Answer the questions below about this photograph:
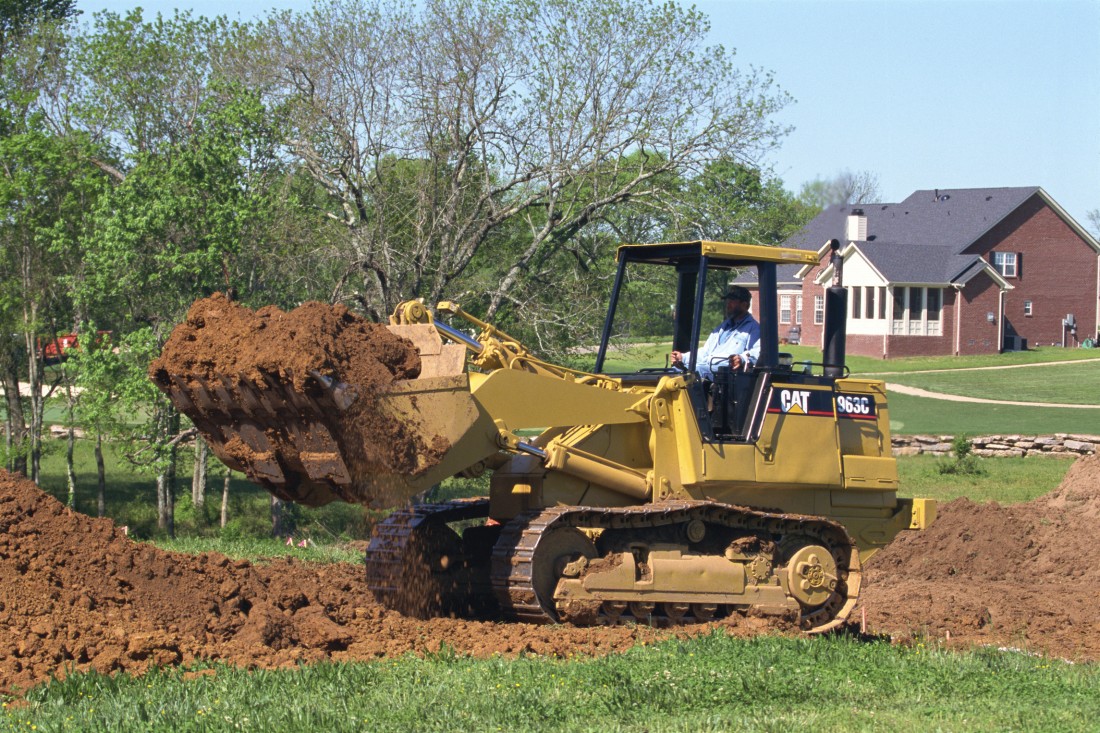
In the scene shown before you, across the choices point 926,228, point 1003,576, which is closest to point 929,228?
point 926,228

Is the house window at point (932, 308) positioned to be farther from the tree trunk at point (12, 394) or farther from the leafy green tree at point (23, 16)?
the tree trunk at point (12, 394)

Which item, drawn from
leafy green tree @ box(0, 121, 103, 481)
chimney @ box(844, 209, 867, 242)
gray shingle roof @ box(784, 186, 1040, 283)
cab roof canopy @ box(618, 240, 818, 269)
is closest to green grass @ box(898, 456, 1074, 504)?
cab roof canopy @ box(618, 240, 818, 269)

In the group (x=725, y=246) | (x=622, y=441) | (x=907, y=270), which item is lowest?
(x=622, y=441)

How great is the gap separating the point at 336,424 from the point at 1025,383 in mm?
43267

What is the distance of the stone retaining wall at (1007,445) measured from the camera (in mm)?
30953

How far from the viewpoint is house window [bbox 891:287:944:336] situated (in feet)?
196

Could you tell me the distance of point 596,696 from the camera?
7.97 metres

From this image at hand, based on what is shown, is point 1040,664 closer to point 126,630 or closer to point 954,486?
point 126,630

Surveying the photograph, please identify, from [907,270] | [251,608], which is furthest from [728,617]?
[907,270]

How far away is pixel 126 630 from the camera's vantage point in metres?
9.20

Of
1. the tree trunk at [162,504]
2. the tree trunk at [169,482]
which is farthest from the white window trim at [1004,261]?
the tree trunk at [162,504]

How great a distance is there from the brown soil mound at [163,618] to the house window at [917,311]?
5074 centimetres

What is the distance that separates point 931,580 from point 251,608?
393 inches

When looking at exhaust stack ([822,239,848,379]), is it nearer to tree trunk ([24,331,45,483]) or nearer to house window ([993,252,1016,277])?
tree trunk ([24,331,45,483])
